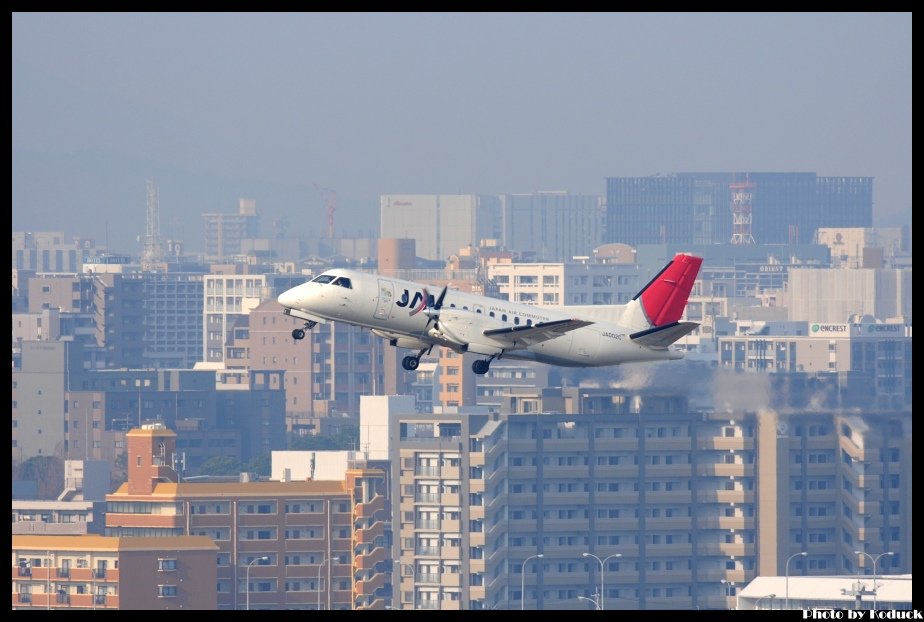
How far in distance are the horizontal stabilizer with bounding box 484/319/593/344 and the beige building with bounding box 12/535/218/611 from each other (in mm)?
59352

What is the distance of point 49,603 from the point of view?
124 meters

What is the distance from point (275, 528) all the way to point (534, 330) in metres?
68.3

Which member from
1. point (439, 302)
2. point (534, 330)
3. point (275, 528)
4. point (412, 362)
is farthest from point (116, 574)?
point (534, 330)

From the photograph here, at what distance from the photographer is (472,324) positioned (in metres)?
67.3

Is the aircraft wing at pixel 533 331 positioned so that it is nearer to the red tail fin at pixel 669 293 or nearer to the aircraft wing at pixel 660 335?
the aircraft wing at pixel 660 335

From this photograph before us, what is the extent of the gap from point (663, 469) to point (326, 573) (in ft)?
75.4

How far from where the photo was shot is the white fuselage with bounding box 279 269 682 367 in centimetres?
6581

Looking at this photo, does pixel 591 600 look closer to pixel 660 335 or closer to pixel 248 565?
pixel 248 565

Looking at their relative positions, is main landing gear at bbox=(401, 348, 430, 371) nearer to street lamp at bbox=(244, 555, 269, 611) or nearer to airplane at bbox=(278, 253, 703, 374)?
airplane at bbox=(278, 253, 703, 374)

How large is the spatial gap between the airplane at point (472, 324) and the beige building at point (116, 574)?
56775mm

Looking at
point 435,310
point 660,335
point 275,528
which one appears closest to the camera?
point 435,310

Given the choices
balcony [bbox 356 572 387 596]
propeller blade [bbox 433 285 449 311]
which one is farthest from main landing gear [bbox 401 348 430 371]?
balcony [bbox 356 572 387 596]

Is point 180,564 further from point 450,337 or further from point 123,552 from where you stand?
point 450,337
